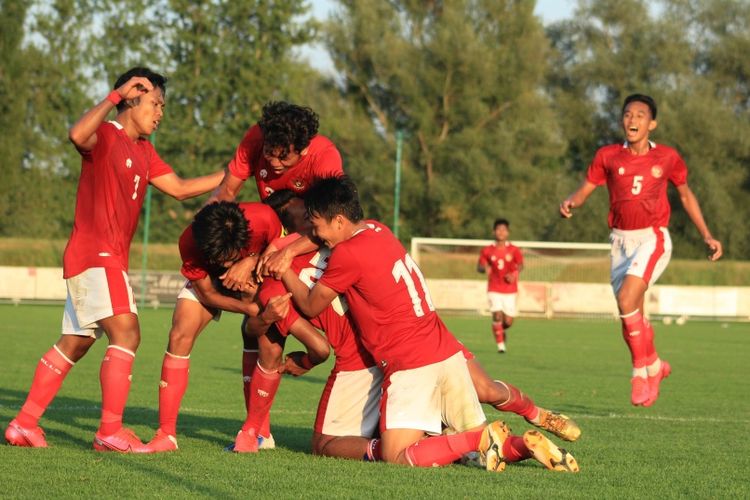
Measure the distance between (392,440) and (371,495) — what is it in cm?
→ 117

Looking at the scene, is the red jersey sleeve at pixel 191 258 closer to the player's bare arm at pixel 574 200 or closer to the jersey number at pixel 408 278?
the jersey number at pixel 408 278

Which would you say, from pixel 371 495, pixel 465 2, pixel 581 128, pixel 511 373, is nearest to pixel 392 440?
pixel 371 495

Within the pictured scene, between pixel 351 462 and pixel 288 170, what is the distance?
195 cm

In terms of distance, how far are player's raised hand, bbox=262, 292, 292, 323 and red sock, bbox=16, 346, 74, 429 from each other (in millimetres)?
1360

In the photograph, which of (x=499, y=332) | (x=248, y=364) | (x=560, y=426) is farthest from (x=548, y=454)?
(x=499, y=332)

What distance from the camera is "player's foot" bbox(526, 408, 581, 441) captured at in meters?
6.93

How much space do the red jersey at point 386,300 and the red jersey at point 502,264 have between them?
49.8 feet

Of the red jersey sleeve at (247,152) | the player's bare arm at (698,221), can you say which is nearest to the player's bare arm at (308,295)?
the red jersey sleeve at (247,152)

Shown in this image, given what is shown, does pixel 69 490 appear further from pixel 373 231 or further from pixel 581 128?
pixel 581 128

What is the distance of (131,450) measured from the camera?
6.78 metres

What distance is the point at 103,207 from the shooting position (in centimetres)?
698

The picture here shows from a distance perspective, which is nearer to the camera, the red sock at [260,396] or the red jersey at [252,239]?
the red jersey at [252,239]

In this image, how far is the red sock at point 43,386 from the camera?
274 inches

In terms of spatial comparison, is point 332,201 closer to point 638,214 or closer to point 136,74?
A: point 136,74
